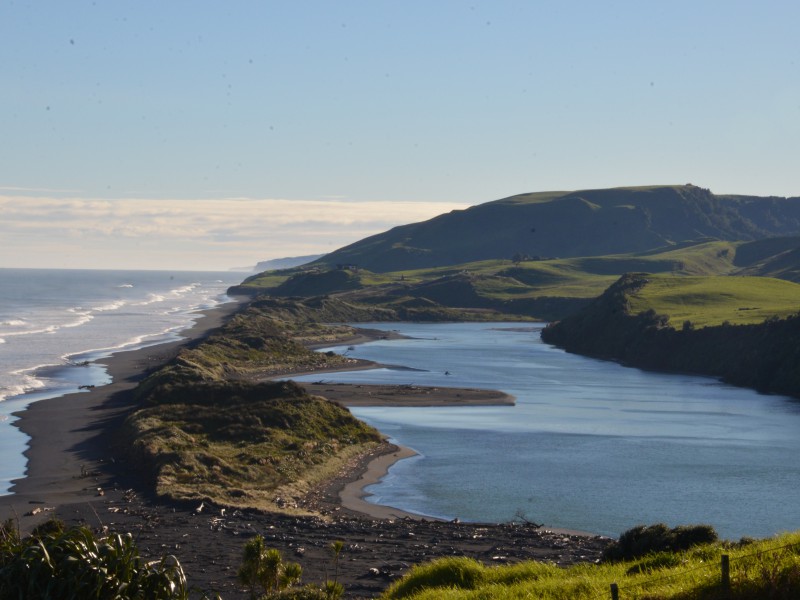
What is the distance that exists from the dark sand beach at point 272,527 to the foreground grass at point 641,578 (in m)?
8.52

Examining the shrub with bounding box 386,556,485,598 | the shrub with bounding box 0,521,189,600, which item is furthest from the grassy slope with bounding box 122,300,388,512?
the shrub with bounding box 0,521,189,600

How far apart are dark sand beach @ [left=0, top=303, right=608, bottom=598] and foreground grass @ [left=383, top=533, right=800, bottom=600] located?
852 centimetres

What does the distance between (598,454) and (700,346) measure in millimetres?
88084

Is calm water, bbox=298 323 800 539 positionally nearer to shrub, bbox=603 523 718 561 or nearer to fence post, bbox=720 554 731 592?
shrub, bbox=603 523 718 561

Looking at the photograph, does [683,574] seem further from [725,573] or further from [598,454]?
[598,454]

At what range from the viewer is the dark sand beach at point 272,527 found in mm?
42406

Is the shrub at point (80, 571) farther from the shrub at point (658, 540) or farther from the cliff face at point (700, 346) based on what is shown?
the cliff face at point (700, 346)

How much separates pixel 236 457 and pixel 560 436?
2999 centimetres

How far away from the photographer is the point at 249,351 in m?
148

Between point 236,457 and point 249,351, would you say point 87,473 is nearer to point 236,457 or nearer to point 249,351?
point 236,457

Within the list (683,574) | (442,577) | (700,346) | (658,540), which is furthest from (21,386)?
(700,346)

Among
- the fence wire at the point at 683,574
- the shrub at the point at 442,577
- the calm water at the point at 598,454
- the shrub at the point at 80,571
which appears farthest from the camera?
the calm water at the point at 598,454

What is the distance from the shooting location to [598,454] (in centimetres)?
7600

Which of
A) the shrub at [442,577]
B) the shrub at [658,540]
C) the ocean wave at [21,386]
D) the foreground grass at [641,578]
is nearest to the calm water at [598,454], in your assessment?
the shrub at [658,540]
